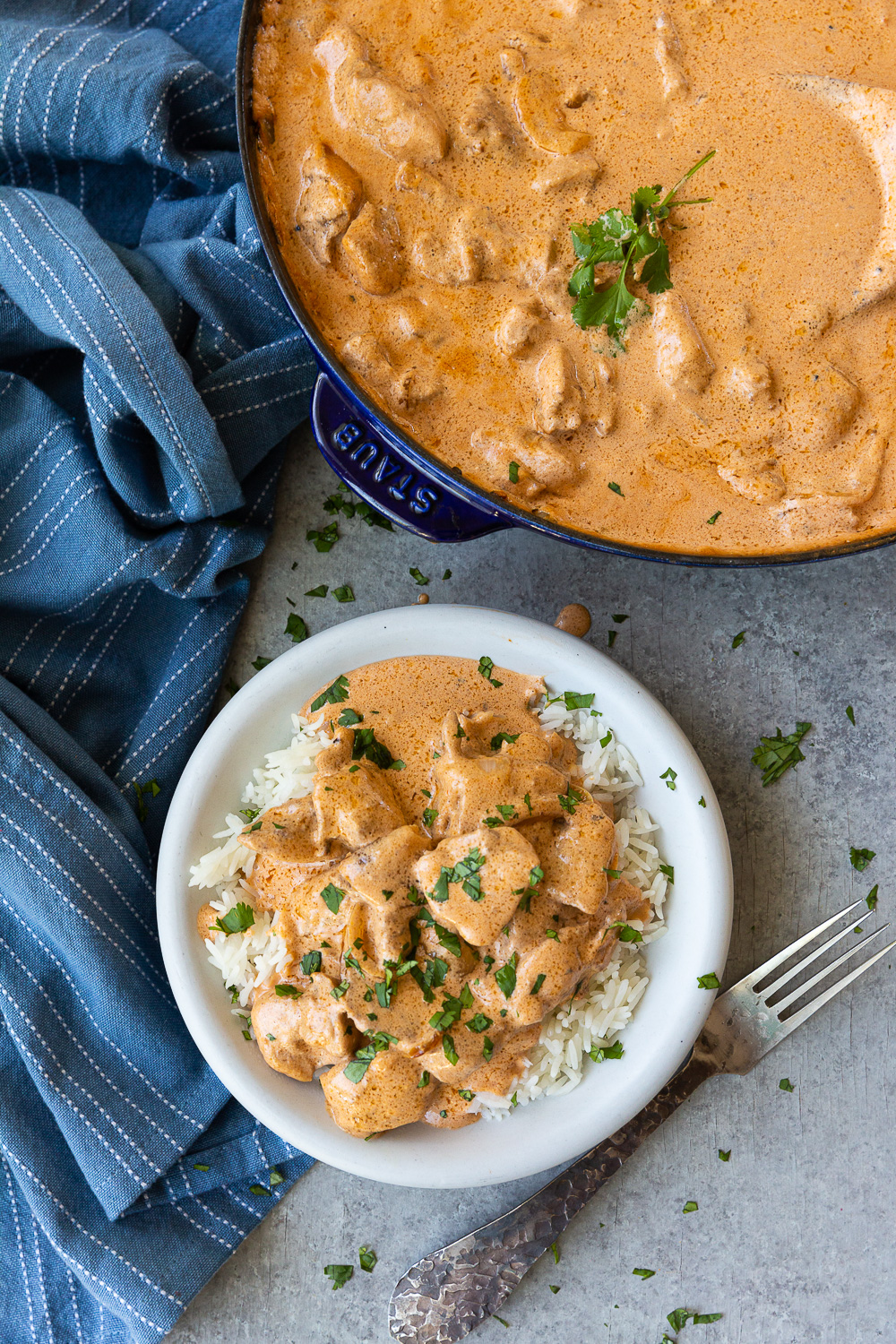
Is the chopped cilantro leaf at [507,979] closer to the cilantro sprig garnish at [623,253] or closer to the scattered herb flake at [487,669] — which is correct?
the scattered herb flake at [487,669]

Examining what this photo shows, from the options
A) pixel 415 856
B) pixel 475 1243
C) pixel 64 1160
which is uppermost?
pixel 415 856

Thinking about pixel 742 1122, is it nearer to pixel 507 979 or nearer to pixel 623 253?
pixel 507 979

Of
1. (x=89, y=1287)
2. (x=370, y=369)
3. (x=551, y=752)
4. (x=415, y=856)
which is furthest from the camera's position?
(x=89, y=1287)

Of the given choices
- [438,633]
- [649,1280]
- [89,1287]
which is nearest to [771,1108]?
[649,1280]

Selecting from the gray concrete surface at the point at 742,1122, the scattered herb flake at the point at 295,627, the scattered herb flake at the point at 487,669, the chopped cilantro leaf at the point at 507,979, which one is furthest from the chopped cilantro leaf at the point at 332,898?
the gray concrete surface at the point at 742,1122

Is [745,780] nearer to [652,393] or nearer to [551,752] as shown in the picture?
[551,752]

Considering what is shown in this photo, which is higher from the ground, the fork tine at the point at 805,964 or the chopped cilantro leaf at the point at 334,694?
the chopped cilantro leaf at the point at 334,694
